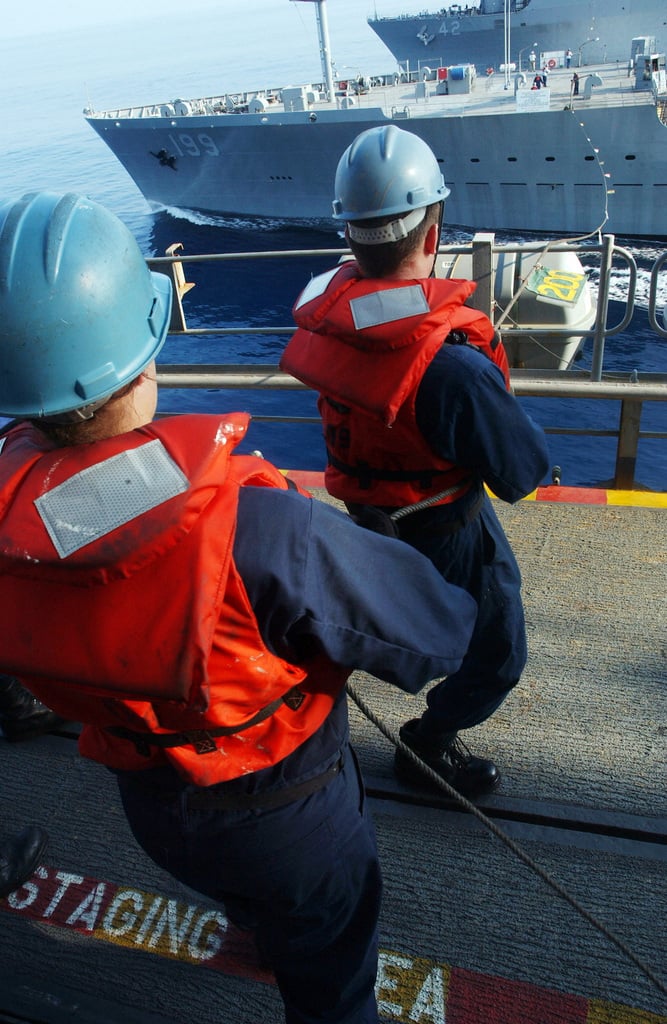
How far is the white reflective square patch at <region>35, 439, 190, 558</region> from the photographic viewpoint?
1.04m

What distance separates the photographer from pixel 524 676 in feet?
9.59

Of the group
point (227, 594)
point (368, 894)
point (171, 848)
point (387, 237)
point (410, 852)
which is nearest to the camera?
point (227, 594)

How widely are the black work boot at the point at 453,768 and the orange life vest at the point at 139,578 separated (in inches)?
54.8

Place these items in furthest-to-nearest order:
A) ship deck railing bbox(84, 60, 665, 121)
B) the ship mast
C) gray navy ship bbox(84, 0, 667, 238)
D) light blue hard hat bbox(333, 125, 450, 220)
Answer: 1. the ship mast
2. ship deck railing bbox(84, 60, 665, 121)
3. gray navy ship bbox(84, 0, 667, 238)
4. light blue hard hat bbox(333, 125, 450, 220)

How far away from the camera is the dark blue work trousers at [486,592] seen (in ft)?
6.82

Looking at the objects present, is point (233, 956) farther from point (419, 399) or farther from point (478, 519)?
point (419, 399)

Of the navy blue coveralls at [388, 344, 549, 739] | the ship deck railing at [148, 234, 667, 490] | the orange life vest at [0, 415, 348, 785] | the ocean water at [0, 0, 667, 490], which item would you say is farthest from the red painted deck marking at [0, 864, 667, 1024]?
the ocean water at [0, 0, 667, 490]

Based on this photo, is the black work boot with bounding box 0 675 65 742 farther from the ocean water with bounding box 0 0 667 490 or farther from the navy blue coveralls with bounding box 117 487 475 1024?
the ocean water with bounding box 0 0 667 490

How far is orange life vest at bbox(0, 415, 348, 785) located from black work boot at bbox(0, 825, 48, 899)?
4.87ft

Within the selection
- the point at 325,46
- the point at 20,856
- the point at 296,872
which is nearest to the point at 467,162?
the point at 325,46

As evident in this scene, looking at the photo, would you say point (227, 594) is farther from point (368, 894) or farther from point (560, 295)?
point (560, 295)

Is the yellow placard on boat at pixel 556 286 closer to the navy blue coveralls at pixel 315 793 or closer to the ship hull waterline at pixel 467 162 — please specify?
the navy blue coveralls at pixel 315 793

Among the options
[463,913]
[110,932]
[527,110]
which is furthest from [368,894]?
[527,110]

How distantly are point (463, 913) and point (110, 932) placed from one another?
1.05m
